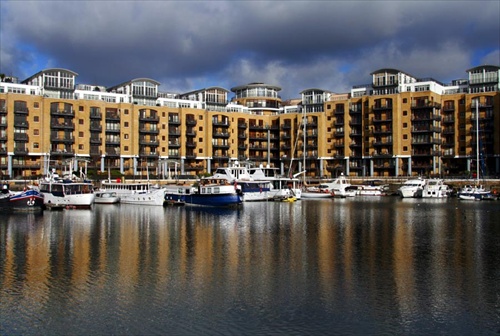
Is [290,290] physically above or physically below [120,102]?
below

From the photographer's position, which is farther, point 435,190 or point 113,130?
point 113,130

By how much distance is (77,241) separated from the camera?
38.0 meters

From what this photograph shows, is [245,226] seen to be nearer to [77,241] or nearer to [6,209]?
[77,241]

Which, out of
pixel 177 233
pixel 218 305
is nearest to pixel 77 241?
pixel 177 233

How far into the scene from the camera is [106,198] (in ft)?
247

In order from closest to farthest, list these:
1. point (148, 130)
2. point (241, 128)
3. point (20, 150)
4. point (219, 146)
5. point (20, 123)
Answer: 1. point (20, 150)
2. point (20, 123)
3. point (148, 130)
4. point (219, 146)
5. point (241, 128)

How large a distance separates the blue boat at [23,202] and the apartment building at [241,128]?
131ft

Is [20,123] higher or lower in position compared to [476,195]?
higher

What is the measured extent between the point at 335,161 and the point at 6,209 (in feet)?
280

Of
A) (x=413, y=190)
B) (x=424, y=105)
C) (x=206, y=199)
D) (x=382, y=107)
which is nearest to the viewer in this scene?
(x=206, y=199)

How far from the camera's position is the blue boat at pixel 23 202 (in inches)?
2480

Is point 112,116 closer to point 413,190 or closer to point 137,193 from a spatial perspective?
point 137,193

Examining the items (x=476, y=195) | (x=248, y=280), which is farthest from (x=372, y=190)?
(x=248, y=280)

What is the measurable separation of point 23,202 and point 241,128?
78.7 m
